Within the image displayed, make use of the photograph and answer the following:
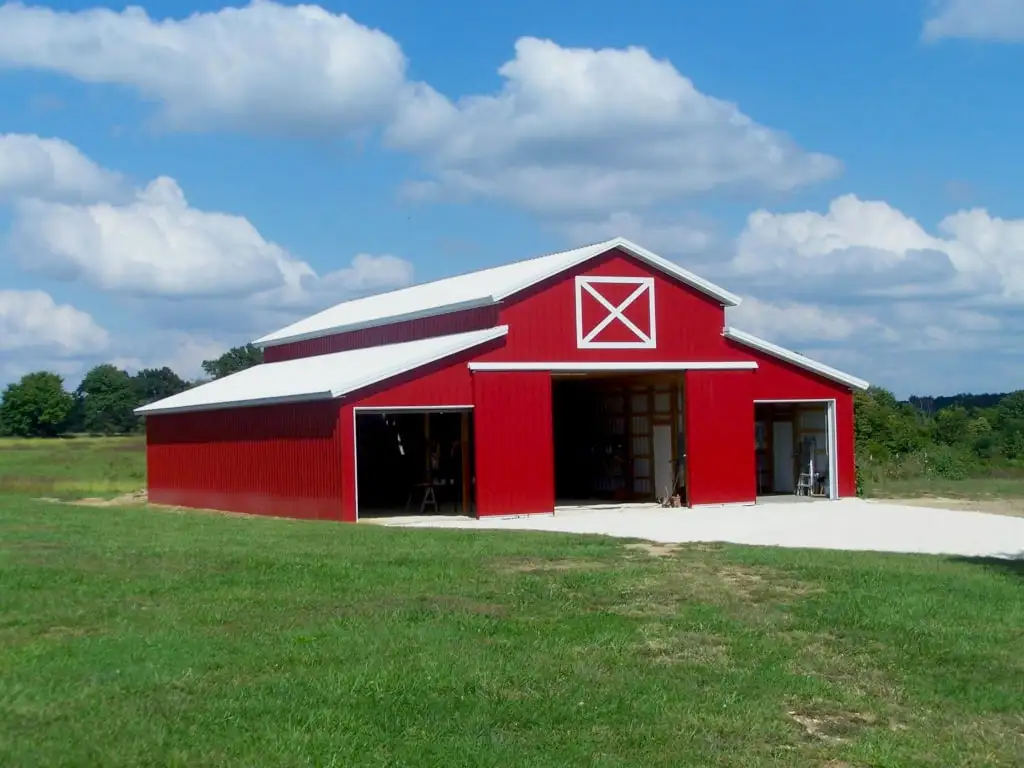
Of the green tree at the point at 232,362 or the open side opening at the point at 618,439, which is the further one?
the green tree at the point at 232,362

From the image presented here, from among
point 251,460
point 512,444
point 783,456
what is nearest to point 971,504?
point 783,456

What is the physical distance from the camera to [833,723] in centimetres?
796

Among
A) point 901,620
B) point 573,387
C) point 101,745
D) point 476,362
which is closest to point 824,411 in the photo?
point 573,387

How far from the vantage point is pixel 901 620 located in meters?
10.8

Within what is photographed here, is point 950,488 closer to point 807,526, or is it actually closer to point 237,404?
point 807,526

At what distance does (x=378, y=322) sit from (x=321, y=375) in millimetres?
4027

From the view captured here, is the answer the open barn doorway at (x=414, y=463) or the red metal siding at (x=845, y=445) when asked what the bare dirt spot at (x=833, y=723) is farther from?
the red metal siding at (x=845, y=445)


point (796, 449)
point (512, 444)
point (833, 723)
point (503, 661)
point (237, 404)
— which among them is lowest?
point (833, 723)

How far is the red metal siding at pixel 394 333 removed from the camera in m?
27.3

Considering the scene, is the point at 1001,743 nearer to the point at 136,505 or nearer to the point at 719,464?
the point at 719,464

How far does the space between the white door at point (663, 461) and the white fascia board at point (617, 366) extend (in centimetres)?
226

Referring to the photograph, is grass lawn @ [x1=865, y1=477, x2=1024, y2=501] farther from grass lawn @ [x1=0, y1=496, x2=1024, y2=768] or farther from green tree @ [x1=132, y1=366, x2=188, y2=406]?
green tree @ [x1=132, y1=366, x2=188, y2=406]

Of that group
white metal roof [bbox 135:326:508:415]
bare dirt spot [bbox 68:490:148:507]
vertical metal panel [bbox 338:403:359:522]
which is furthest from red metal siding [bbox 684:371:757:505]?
bare dirt spot [bbox 68:490:148:507]

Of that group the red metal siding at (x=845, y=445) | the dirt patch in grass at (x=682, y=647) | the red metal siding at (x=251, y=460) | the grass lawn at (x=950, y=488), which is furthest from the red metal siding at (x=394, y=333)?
the dirt patch in grass at (x=682, y=647)
